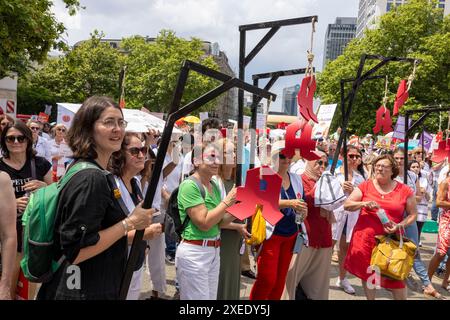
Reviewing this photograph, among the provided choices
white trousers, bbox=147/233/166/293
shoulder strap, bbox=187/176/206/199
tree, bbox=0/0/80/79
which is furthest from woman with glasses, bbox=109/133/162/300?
tree, bbox=0/0/80/79

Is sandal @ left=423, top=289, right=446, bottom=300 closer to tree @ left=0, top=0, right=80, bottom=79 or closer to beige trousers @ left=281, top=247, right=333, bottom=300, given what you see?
beige trousers @ left=281, top=247, right=333, bottom=300

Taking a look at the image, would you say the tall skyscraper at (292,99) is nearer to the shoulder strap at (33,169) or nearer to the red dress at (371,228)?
the red dress at (371,228)

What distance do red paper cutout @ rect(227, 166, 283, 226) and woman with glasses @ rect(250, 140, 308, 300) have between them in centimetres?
125

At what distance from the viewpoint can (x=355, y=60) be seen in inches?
1222

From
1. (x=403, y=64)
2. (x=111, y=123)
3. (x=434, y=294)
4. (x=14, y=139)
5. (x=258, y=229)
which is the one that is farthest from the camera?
(x=403, y=64)

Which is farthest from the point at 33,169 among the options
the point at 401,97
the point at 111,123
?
the point at 401,97

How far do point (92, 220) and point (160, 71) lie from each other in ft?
134

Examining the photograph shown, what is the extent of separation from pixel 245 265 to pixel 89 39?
38.6m

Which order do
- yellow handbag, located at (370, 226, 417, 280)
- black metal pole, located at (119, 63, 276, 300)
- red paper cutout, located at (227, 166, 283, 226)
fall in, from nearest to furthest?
black metal pole, located at (119, 63, 276, 300), red paper cutout, located at (227, 166, 283, 226), yellow handbag, located at (370, 226, 417, 280)

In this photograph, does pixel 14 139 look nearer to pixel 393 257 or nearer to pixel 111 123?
pixel 111 123

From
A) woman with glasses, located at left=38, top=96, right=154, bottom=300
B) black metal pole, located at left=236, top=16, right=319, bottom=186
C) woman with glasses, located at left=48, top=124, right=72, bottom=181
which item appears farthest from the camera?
woman with glasses, located at left=48, top=124, right=72, bottom=181

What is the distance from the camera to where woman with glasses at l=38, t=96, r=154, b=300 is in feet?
6.07

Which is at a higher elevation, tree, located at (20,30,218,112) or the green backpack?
tree, located at (20,30,218,112)

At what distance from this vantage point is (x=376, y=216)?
439 centimetres
